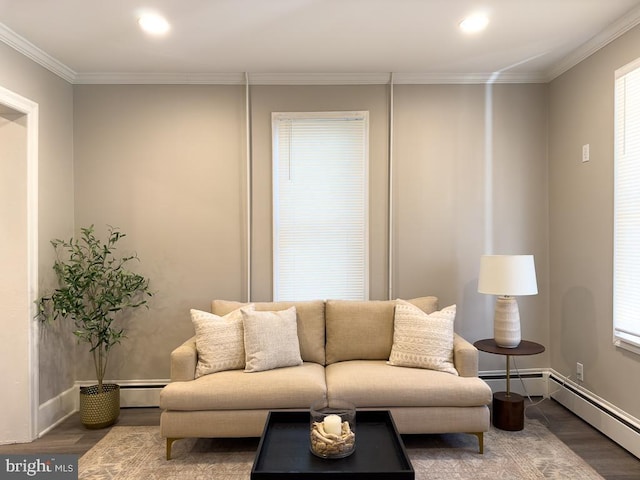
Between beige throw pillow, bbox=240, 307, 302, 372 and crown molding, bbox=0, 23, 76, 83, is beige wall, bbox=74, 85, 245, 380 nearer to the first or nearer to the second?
crown molding, bbox=0, 23, 76, 83

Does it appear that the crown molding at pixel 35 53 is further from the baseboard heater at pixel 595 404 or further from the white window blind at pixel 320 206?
the baseboard heater at pixel 595 404

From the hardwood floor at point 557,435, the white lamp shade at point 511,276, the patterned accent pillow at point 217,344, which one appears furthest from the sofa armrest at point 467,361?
the patterned accent pillow at point 217,344

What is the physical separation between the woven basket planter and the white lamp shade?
9.71 feet

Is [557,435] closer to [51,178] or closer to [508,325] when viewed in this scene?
[508,325]

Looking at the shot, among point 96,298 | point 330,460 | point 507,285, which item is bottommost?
point 330,460

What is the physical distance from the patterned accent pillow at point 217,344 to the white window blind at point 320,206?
29.4 inches

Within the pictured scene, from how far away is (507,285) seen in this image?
10.8 ft

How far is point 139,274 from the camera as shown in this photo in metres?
3.92

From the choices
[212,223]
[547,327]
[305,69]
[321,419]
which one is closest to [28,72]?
[212,223]

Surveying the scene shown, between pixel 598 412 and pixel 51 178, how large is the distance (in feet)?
14.6

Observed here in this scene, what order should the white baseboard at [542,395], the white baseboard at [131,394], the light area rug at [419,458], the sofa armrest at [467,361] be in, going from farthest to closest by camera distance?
the white baseboard at [131,394], the sofa armrest at [467,361], the white baseboard at [542,395], the light area rug at [419,458]

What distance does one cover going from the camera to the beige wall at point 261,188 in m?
3.93

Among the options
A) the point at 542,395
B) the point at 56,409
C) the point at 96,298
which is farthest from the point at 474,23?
the point at 56,409

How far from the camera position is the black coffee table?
6.59 feet
